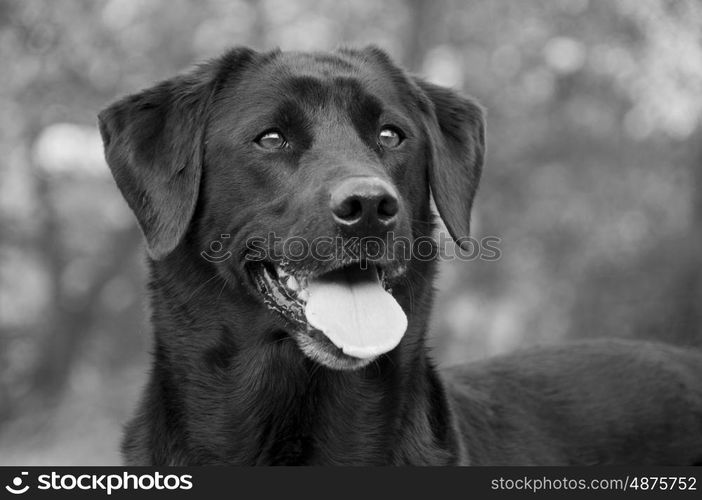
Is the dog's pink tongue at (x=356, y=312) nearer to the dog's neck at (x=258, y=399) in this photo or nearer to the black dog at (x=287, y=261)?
the black dog at (x=287, y=261)

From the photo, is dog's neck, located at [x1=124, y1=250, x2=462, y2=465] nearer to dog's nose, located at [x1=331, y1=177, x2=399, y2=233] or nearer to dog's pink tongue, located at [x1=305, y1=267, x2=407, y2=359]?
dog's pink tongue, located at [x1=305, y1=267, x2=407, y2=359]

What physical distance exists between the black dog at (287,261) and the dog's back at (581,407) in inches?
5.8

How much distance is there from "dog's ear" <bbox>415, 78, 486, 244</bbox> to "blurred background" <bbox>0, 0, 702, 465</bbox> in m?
4.09

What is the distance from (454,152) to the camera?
3598mm

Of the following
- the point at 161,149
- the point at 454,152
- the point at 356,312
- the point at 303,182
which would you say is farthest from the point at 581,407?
the point at 161,149

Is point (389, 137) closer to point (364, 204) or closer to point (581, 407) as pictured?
point (364, 204)

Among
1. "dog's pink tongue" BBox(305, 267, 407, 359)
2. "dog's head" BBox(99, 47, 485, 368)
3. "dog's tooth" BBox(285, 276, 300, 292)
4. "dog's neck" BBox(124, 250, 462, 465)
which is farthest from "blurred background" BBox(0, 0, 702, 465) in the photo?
"dog's tooth" BBox(285, 276, 300, 292)

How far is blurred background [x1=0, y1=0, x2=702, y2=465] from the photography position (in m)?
7.93

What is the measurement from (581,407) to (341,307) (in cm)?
144

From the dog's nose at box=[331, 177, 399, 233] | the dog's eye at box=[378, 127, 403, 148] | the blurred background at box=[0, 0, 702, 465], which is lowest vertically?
the blurred background at box=[0, 0, 702, 465]

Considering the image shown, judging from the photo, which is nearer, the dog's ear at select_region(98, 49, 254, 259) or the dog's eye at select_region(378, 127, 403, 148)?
the dog's ear at select_region(98, 49, 254, 259)

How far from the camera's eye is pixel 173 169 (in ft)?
10.4

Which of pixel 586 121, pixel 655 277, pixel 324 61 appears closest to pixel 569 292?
pixel 655 277

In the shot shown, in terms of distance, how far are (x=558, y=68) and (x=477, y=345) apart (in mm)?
3070
